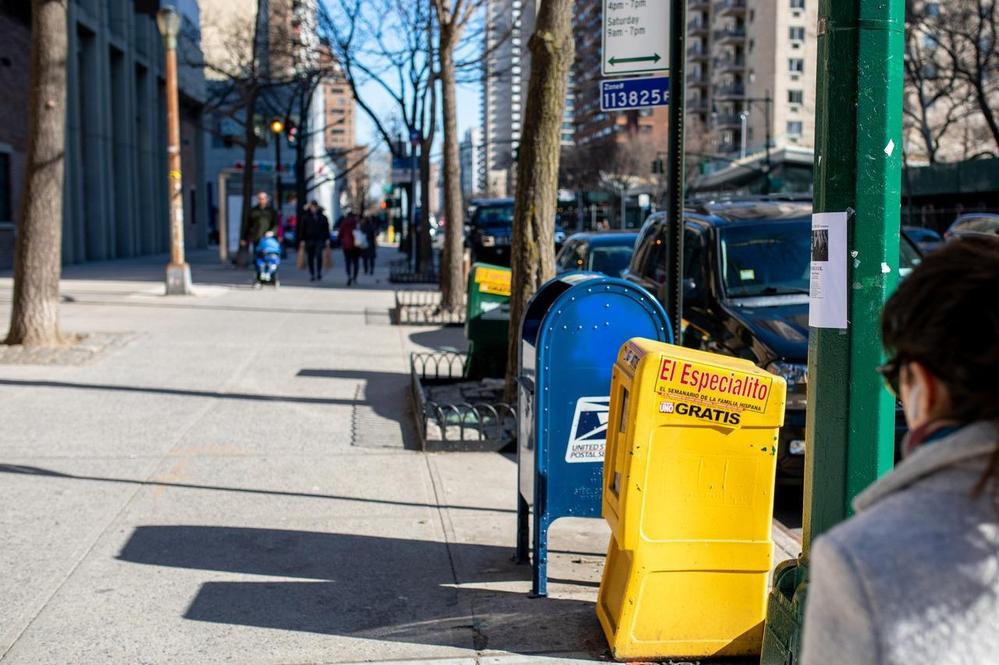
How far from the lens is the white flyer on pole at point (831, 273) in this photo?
12.4ft

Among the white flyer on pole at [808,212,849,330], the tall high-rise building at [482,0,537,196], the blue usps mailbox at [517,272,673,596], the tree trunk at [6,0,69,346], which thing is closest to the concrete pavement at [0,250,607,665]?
the blue usps mailbox at [517,272,673,596]

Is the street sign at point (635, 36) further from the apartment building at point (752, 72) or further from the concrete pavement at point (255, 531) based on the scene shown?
the apartment building at point (752, 72)

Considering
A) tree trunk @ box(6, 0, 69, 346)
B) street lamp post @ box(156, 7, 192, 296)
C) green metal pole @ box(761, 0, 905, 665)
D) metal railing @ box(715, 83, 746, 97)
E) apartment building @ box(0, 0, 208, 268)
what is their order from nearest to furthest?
1. green metal pole @ box(761, 0, 905, 665)
2. tree trunk @ box(6, 0, 69, 346)
3. street lamp post @ box(156, 7, 192, 296)
4. apartment building @ box(0, 0, 208, 268)
5. metal railing @ box(715, 83, 746, 97)

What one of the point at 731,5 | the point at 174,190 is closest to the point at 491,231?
the point at 174,190

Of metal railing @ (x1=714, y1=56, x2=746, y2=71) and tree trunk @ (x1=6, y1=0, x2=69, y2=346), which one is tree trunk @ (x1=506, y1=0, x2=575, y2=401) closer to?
tree trunk @ (x1=6, y1=0, x2=69, y2=346)

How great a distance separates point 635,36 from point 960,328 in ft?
18.2

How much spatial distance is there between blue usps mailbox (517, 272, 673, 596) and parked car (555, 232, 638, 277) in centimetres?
900

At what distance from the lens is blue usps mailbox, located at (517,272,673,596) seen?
17.0ft

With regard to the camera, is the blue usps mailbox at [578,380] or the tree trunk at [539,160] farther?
the tree trunk at [539,160]

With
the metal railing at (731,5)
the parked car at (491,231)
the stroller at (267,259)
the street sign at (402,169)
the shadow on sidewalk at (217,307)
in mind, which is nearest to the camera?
the shadow on sidewalk at (217,307)

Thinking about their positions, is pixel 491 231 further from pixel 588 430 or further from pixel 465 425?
pixel 588 430

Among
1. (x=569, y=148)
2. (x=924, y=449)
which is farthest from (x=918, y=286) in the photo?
(x=569, y=148)

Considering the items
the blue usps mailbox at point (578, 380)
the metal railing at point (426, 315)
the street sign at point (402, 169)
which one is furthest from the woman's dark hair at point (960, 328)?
the street sign at point (402, 169)

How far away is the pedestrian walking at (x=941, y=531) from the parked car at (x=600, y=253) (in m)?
12.6
